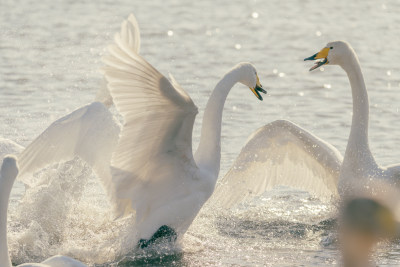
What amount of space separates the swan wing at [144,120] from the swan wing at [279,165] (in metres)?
2.15

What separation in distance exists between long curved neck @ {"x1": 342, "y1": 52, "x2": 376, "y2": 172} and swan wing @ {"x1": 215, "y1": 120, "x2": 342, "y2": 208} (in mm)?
764

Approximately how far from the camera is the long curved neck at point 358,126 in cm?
623

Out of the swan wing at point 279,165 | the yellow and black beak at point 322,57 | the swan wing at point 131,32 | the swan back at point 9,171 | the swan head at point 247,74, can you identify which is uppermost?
the swan wing at point 131,32

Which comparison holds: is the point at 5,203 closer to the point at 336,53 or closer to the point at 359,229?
the point at 359,229

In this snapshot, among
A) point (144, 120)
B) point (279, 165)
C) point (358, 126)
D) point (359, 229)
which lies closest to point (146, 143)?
point (144, 120)

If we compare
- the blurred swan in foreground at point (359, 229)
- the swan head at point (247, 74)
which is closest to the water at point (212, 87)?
the swan head at point (247, 74)

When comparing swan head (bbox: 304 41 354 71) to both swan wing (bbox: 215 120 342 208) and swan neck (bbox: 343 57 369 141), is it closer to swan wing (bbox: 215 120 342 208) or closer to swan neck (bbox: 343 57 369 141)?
swan neck (bbox: 343 57 369 141)

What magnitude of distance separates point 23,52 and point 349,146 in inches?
363

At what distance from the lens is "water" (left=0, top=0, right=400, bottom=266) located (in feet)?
19.4

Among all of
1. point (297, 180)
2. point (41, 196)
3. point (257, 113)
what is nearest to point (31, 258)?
point (41, 196)

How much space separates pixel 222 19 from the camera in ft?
60.4

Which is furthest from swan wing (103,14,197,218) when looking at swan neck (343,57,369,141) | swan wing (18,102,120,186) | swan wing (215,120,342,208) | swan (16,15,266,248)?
swan wing (215,120,342,208)

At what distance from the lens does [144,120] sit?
15.7 feet

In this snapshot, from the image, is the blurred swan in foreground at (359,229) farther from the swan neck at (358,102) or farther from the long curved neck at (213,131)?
the swan neck at (358,102)
